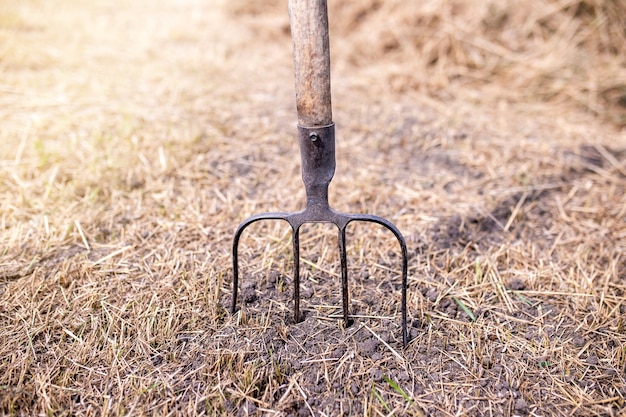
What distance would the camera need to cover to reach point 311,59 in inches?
55.0

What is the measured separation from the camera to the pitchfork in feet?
4.51

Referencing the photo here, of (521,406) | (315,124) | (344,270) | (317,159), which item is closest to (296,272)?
(344,270)

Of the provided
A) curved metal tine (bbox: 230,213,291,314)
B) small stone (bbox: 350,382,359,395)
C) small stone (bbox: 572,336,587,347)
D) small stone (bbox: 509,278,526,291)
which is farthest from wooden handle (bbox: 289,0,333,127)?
small stone (bbox: 572,336,587,347)

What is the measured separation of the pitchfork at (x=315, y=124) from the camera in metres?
1.38

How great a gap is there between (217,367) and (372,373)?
1.52 feet

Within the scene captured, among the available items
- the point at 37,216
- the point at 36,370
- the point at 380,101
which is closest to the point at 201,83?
the point at 380,101

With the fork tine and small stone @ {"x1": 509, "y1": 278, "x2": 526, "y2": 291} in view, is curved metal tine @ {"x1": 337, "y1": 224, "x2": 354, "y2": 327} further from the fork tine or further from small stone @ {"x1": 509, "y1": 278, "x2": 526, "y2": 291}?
small stone @ {"x1": 509, "y1": 278, "x2": 526, "y2": 291}

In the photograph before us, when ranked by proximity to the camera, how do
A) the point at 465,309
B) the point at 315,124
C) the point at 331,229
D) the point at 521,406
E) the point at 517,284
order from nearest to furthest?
1. the point at 521,406
2. the point at 315,124
3. the point at 465,309
4. the point at 517,284
5. the point at 331,229

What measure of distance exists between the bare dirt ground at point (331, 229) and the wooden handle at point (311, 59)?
65 cm

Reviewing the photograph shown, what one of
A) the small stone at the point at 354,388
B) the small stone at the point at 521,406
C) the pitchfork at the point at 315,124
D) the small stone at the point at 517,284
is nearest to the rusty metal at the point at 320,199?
the pitchfork at the point at 315,124

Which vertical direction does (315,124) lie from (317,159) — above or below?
above

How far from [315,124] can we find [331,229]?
675 millimetres

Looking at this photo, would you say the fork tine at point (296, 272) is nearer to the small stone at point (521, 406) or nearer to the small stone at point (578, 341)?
the small stone at point (521, 406)

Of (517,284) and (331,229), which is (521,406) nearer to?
(517,284)
